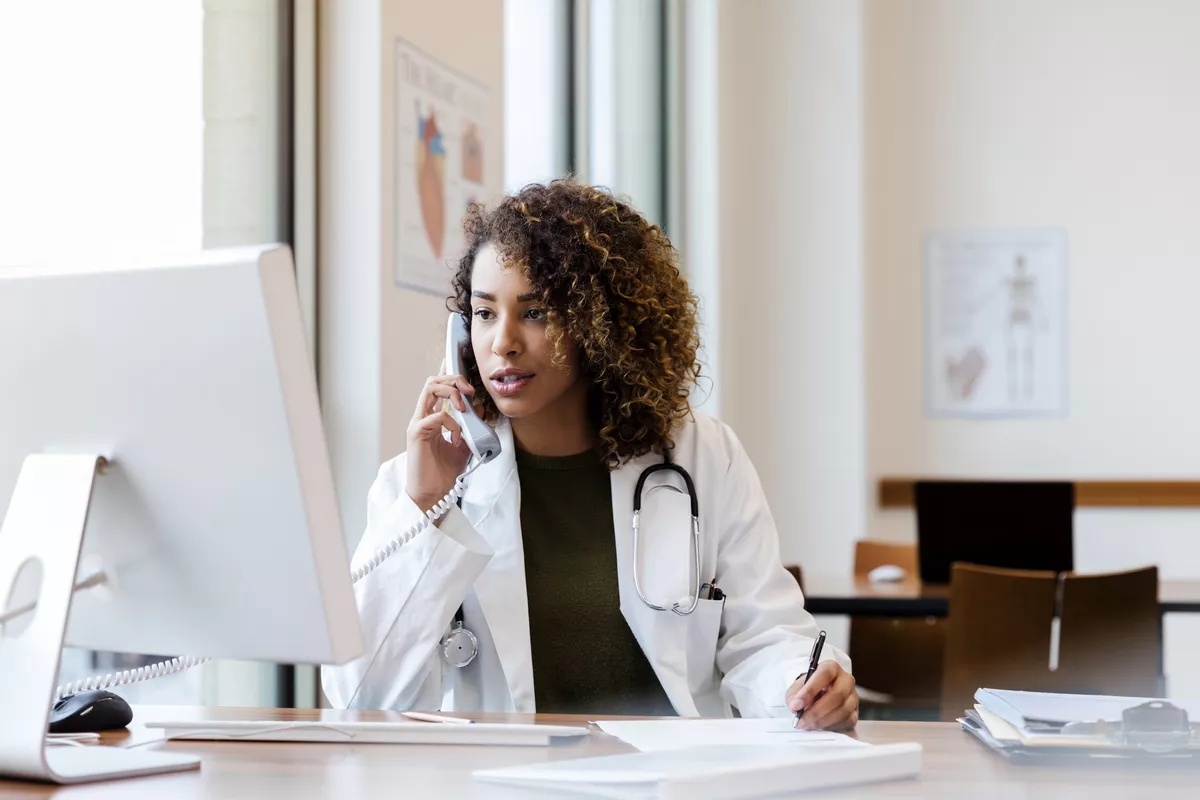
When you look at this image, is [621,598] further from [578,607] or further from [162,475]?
[162,475]

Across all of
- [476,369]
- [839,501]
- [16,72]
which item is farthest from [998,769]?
[839,501]

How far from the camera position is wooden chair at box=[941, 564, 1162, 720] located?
2801 millimetres

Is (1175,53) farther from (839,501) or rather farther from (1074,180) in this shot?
(839,501)

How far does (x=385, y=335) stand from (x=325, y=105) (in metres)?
0.48

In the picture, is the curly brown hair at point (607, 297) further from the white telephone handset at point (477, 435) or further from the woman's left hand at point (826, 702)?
the woman's left hand at point (826, 702)

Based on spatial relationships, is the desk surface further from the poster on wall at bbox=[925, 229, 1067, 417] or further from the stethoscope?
the poster on wall at bbox=[925, 229, 1067, 417]

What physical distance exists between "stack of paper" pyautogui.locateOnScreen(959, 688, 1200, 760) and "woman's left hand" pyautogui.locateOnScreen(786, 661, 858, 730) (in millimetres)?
120

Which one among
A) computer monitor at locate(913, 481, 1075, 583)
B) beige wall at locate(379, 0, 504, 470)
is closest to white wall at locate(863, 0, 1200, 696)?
computer monitor at locate(913, 481, 1075, 583)

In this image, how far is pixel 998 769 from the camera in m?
1.14

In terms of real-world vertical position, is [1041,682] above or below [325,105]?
below

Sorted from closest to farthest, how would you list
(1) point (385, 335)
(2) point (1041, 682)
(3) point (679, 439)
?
(3) point (679, 439)
(1) point (385, 335)
(2) point (1041, 682)

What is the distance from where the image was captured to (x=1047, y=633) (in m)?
2.87

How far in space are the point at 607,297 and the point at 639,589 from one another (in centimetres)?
43

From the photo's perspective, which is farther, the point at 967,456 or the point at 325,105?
the point at 967,456
